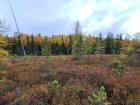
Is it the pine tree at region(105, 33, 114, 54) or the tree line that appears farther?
the pine tree at region(105, 33, 114, 54)

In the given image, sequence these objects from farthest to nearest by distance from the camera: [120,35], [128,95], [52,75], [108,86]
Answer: [120,35] → [52,75] → [108,86] → [128,95]

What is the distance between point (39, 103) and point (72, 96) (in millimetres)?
1254

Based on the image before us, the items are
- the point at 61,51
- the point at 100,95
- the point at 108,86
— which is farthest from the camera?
the point at 61,51

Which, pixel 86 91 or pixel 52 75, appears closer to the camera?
pixel 86 91

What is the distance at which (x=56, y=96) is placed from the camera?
483 inches

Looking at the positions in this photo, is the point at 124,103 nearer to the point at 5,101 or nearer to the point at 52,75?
the point at 5,101

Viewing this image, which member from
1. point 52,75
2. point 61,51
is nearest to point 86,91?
point 52,75

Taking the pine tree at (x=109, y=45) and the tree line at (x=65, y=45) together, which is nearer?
the tree line at (x=65, y=45)

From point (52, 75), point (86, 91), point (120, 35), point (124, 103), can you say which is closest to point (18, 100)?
point (86, 91)

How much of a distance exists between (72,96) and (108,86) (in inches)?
88.4

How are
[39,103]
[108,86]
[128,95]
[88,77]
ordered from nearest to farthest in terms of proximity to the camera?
[39,103] < [128,95] < [108,86] < [88,77]

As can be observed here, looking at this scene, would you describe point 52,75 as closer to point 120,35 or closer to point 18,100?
point 18,100

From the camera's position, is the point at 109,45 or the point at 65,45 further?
the point at 65,45

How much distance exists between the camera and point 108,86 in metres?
13.8
